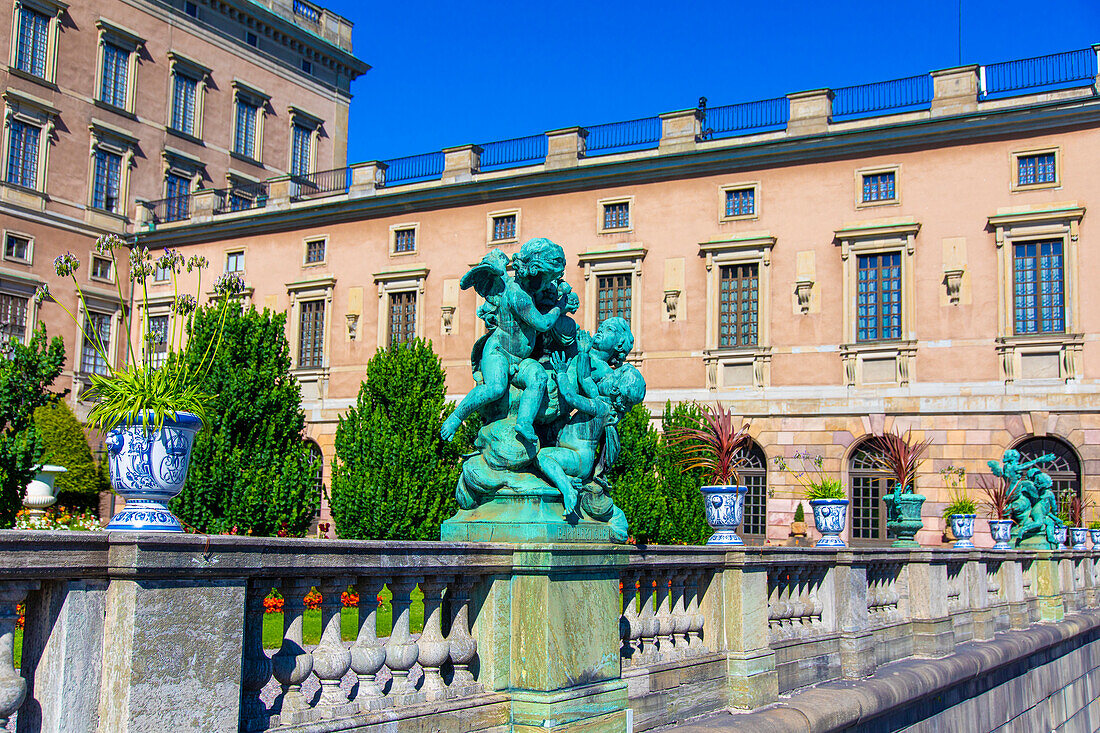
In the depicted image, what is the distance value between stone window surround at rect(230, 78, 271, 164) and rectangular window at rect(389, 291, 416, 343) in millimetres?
14694

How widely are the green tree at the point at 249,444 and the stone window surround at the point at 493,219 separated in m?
11.2

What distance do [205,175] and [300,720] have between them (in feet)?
145

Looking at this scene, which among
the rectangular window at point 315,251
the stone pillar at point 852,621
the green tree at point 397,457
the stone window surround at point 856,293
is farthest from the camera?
the rectangular window at point 315,251

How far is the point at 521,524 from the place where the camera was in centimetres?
593

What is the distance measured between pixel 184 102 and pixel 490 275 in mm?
42066

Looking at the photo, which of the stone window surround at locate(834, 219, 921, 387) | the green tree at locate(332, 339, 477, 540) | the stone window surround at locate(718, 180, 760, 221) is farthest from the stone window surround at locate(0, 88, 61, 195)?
the stone window surround at locate(834, 219, 921, 387)

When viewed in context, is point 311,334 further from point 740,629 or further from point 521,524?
point 521,524

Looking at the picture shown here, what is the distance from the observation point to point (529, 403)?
20.7 ft

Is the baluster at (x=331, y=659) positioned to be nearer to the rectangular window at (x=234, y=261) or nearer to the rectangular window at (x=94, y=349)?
the rectangular window at (x=234, y=261)

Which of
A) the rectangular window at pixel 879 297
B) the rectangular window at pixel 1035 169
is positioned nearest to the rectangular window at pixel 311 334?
the rectangular window at pixel 879 297

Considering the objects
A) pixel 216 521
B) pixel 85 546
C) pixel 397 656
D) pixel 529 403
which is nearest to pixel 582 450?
pixel 529 403

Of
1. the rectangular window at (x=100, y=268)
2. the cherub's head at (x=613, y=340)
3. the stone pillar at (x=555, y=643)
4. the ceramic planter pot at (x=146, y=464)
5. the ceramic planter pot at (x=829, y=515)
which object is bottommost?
the stone pillar at (x=555, y=643)

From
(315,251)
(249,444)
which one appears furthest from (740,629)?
(315,251)

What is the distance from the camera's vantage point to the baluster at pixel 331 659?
15.1ft
